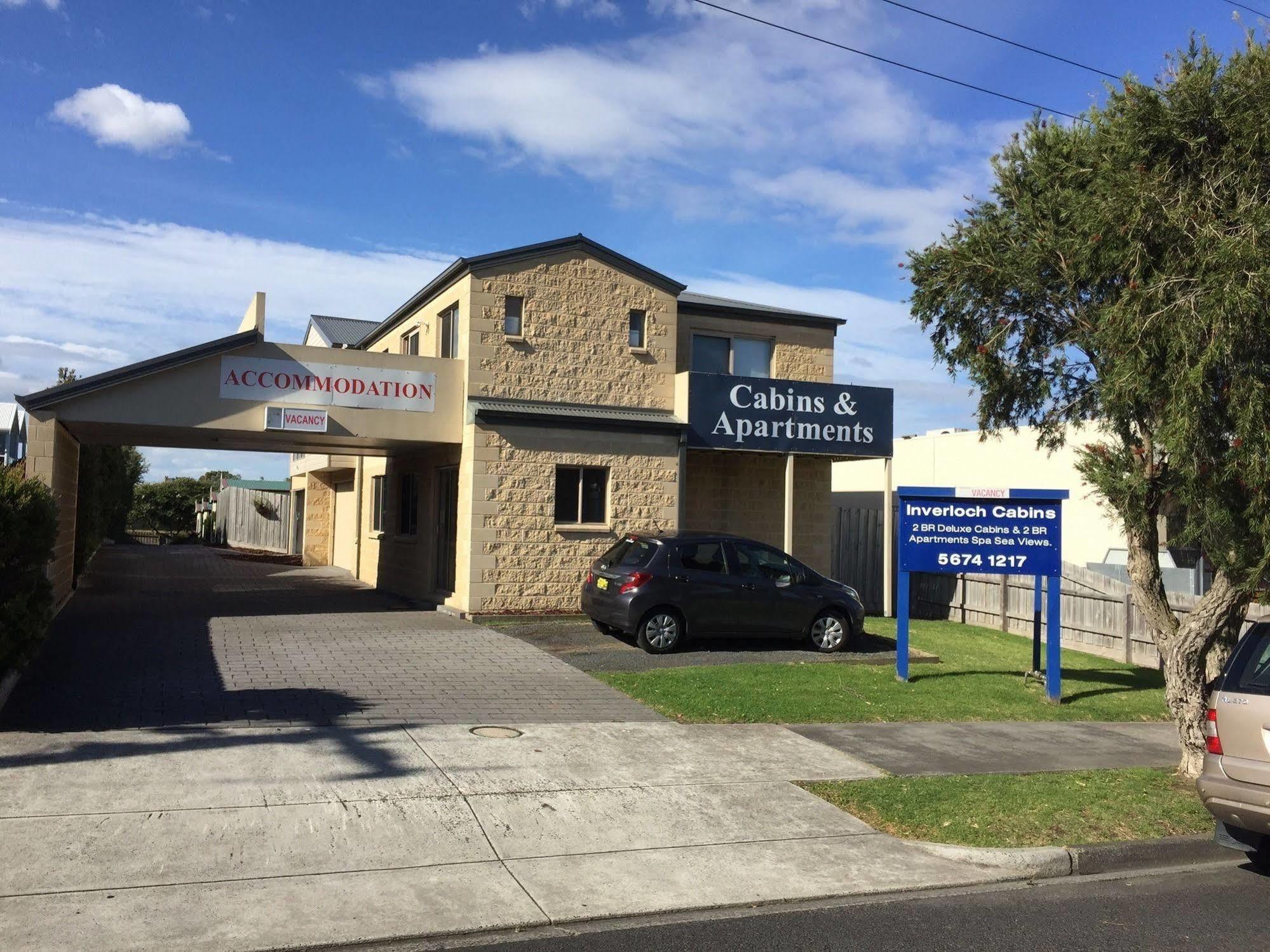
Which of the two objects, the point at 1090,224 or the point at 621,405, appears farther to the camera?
the point at 621,405

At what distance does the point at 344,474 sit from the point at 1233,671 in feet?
79.6

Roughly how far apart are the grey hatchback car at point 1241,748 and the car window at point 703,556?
8353mm

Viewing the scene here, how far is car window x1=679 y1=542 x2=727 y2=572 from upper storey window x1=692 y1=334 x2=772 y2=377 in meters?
5.50

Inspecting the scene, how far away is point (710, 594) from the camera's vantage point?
14.9m

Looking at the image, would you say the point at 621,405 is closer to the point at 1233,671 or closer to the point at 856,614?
the point at 856,614

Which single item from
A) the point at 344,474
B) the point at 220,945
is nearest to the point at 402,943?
the point at 220,945

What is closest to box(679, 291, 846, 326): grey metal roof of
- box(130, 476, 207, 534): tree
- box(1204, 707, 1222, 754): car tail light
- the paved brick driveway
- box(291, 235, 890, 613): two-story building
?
box(291, 235, 890, 613): two-story building

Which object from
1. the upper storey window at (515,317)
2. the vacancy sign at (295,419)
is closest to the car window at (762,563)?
the upper storey window at (515,317)

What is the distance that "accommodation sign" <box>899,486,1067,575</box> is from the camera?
43.2 ft

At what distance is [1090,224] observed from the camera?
9.57 metres

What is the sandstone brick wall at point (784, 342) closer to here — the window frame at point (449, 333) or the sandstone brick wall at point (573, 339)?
the sandstone brick wall at point (573, 339)

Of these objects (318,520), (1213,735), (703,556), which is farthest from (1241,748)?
(318,520)

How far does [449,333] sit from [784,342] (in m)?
6.04

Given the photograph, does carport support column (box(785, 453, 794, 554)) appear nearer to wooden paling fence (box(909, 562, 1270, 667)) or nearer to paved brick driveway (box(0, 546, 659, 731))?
wooden paling fence (box(909, 562, 1270, 667))
